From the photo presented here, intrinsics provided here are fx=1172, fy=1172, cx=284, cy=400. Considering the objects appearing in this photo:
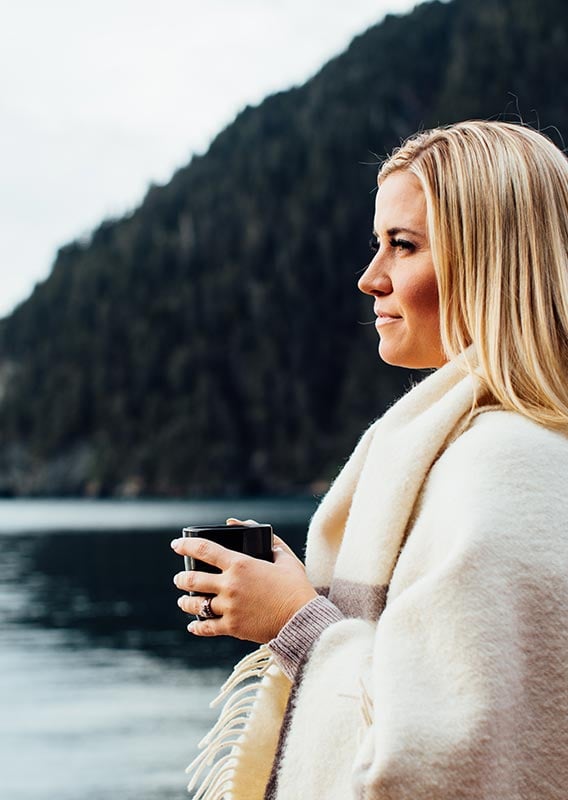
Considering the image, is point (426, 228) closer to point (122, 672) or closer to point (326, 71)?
point (122, 672)

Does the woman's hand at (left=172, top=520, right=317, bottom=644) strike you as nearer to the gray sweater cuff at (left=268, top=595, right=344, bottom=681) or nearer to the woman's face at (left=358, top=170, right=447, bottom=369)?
the gray sweater cuff at (left=268, top=595, right=344, bottom=681)

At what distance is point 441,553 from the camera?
4.97 feet

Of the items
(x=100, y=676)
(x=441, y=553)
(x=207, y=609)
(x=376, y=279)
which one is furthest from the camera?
(x=100, y=676)

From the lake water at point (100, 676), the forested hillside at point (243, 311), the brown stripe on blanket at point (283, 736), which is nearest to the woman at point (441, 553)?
the brown stripe on blanket at point (283, 736)

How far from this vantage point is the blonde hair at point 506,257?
1638 millimetres

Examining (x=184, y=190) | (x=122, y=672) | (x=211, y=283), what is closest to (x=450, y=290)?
(x=122, y=672)

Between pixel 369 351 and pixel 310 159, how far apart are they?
3402 centimetres

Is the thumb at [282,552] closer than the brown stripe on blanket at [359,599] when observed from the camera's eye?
No

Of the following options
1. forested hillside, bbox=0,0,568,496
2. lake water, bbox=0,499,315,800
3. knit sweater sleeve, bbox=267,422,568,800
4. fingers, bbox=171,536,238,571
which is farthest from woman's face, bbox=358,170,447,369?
forested hillside, bbox=0,0,568,496

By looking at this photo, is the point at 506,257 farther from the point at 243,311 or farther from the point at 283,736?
the point at 243,311

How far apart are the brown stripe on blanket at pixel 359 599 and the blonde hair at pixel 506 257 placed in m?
0.33

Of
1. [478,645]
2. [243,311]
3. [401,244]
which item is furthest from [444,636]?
[243,311]

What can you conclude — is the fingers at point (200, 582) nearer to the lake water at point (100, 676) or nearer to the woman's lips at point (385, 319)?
the woman's lips at point (385, 319)

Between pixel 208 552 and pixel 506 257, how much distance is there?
0.63 metres
